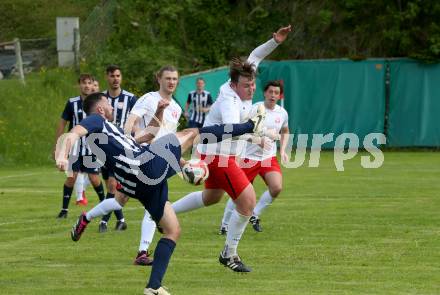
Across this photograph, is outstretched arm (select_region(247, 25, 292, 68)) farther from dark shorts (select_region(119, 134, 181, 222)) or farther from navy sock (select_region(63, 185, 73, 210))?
navy sock (select_region(63, 185, 73, 210))

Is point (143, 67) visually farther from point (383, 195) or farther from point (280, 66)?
point (383, 195)

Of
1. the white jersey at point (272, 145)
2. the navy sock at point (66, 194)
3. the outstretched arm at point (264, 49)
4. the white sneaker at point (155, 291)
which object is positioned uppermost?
the outstretched arm at point (264, 49)

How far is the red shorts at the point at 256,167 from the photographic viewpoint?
41.4 ft

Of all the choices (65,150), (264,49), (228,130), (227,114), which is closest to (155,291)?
(65,150)

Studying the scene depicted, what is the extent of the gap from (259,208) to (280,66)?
53.6 ft

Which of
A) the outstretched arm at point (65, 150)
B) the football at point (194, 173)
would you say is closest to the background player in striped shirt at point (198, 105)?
the football at point (194, 173)

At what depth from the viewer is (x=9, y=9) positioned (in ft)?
133

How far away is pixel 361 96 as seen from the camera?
28.7 m

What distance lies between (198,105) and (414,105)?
20.6 ft

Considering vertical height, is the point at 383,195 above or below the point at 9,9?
below

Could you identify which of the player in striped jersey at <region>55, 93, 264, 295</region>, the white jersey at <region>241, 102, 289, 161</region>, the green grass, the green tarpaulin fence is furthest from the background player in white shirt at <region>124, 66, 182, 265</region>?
the green tarpaulin fence

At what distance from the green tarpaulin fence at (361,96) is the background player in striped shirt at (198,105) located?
1982mm

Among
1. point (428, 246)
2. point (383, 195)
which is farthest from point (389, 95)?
point (428, 246)

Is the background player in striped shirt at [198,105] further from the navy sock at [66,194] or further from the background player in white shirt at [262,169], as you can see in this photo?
the background player in white shirt at [262,169]
